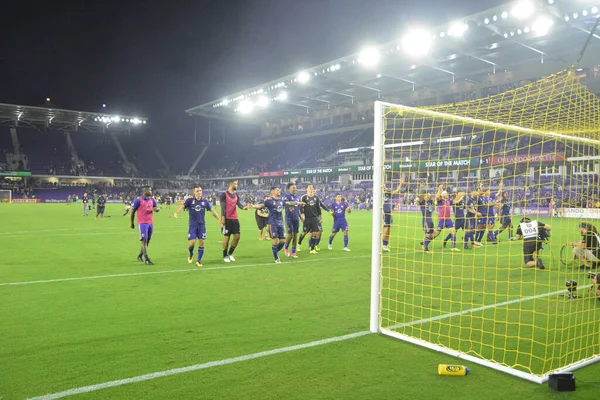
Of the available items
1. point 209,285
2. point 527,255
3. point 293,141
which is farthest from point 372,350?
point 293,141

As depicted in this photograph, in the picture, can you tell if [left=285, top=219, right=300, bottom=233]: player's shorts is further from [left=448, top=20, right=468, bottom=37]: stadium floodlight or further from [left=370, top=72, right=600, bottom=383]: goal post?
[left=448, top=20, right=468, bottom=37]: stadium floodlight

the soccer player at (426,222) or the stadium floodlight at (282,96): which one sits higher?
the stadium floodlight at (282,96)

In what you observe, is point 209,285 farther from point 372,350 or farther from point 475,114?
point 475,114

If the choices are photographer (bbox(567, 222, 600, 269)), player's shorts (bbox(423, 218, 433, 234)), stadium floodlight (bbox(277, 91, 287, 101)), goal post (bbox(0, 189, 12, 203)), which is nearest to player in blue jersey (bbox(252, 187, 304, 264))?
player's shorts (bbox(423, 218, 433, 234))

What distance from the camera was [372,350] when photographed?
475cm

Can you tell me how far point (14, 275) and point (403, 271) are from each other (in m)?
8.35

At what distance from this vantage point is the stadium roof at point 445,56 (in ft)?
89.0

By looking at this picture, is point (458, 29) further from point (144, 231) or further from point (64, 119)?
point (64, 119)

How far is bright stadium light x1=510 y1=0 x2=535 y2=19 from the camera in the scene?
25.3 meters

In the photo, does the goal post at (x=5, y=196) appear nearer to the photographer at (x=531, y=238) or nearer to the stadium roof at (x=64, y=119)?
the stadium roof at (x=64, y=119)

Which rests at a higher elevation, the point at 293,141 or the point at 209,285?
the point at 293,141

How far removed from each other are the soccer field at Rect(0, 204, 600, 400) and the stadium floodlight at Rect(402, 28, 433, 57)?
25.3 metres

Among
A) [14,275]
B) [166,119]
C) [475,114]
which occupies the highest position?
[166,119]

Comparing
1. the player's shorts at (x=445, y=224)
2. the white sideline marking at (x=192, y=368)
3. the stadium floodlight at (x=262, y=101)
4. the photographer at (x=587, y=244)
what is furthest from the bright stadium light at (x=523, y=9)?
the stadium floodlight at (x=262, y=101)
